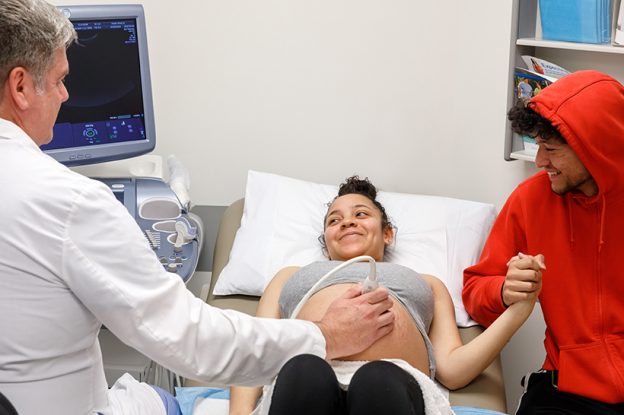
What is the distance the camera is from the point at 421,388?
182 cm

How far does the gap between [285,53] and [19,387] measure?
174 centimetres

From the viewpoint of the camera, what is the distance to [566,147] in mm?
2021

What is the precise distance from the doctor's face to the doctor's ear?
3.69 feet

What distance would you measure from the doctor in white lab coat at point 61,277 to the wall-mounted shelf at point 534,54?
4.25 feet

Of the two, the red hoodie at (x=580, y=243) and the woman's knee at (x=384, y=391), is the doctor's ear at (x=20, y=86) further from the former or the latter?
the red hoodie at (x=580, y=243)

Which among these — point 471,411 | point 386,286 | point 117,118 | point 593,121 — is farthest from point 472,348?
point 117,118

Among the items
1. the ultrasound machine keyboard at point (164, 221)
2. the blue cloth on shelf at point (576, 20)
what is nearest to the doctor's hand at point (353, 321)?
the ultrasound machine keyboard at point (164, 221)

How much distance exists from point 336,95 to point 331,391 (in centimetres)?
141

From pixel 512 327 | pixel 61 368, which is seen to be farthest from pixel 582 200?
pixel 61 368

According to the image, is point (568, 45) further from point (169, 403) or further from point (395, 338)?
point (169, 403)

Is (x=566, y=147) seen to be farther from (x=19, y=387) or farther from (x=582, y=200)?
(x=19, y=387)

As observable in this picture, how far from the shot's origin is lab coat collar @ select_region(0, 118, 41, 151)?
141cm

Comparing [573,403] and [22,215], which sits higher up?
[22,215]

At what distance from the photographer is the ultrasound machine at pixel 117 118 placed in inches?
96.8
